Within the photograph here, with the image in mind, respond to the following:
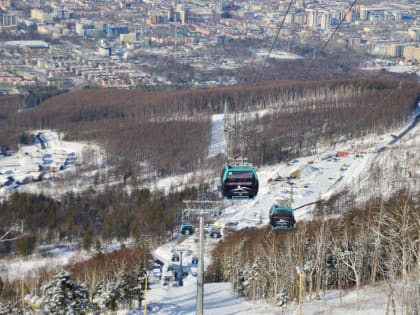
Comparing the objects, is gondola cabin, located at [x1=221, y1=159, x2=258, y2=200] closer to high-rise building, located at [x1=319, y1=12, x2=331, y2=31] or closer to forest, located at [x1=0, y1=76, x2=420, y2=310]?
forest, located at [x1=0, y1=76, x2=420, y2=310]

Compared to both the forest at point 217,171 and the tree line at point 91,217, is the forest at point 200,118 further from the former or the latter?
the tree line at point 91,217

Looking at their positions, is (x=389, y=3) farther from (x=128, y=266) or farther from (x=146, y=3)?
(x=128, y=266)

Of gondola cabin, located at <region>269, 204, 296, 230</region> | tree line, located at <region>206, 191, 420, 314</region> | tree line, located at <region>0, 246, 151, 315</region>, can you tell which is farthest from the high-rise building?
gondola cabin, located at <region>269, 204, 296, 230</region>

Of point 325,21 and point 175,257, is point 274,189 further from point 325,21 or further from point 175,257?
point 325,21

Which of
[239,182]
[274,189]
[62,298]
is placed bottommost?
[274,189]

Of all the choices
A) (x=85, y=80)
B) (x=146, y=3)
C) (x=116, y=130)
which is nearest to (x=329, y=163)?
(x=116, y=130)

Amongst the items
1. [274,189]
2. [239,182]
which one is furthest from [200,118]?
[239,182]

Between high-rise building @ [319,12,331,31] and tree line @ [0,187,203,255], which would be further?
high-rise building @ [319,12,331,31]

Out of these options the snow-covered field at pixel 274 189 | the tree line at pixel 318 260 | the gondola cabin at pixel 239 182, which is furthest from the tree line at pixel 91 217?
the gondola cabin at pixel 239 182
